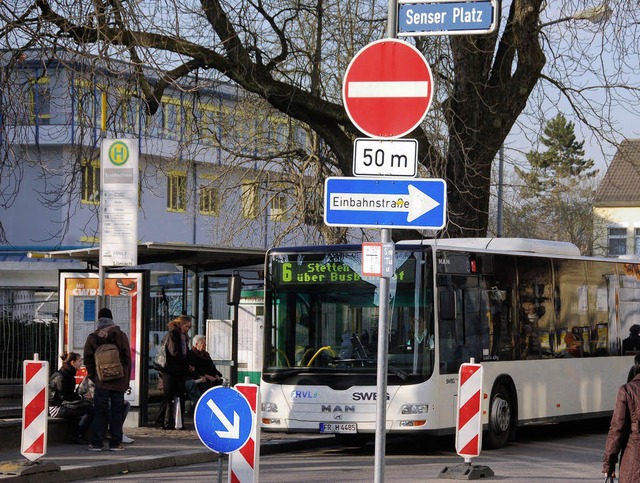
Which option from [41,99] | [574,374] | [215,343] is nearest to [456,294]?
[574,374]

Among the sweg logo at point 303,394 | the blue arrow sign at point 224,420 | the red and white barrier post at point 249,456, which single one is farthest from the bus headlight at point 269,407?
the blue arrow sign at point 224,420

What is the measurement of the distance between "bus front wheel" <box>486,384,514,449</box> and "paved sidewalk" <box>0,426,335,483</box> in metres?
2.47

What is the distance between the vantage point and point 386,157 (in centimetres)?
823

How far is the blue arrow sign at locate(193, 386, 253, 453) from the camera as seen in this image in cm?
895

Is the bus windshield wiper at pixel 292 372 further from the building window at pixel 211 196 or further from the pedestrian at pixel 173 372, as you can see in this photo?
the building window at pixel 211 196

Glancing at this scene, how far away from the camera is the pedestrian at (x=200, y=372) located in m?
18.6

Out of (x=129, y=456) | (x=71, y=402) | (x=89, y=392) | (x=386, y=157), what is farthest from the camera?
(x=89, y=392)

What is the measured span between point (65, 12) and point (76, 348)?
6510 millimetres

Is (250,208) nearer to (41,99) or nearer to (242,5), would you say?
(242,5)

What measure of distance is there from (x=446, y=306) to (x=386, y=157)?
847 cm

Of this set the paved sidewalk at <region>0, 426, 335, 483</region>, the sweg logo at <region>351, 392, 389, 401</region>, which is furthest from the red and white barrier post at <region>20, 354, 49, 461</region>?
the sweg logo at <region>351, 392, 389, 401</region>

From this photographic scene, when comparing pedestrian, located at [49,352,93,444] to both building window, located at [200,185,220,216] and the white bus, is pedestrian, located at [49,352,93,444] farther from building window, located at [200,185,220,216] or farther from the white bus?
building window, located at [200,185,220,216]

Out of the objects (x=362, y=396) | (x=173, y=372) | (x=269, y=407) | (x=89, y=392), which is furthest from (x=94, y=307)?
(x=362, y=396)

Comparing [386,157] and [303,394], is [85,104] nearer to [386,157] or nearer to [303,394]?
[303,394]
